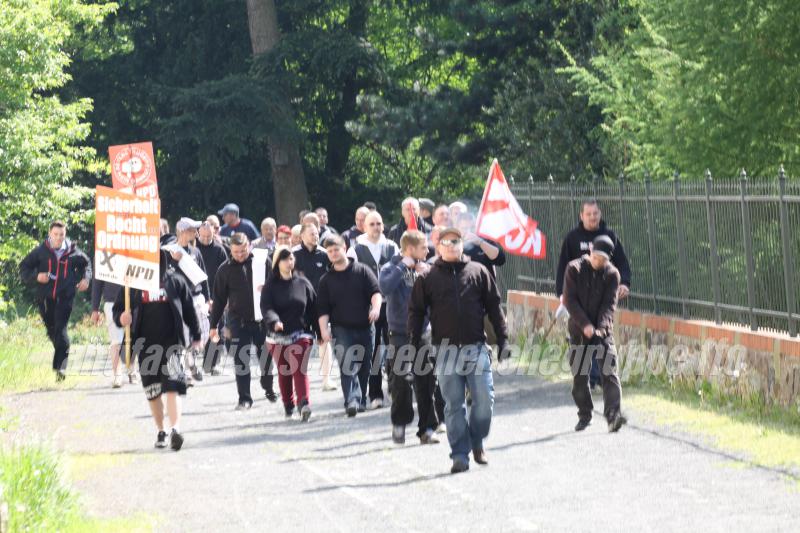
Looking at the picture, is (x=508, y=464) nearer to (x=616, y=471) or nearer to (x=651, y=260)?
(x=616, y=471)

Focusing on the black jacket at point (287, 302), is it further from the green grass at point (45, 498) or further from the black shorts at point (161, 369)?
the green grass at point (45, 498)

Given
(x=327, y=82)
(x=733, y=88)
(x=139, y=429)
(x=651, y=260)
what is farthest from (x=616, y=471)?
(x=327, y=82)

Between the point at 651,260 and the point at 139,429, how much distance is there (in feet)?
20.6

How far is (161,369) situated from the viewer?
14555 mm

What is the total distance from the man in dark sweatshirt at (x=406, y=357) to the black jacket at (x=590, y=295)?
1277 millimetres

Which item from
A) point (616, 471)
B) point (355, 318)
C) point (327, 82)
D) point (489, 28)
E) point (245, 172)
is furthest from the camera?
point (245, 172)

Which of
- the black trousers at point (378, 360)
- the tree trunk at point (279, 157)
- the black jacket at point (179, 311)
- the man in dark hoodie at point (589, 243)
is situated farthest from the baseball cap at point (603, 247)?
the tree trunk at point (279, 157)

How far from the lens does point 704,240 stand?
17.6m

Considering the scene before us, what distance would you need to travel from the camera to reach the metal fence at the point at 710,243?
51.2 ft

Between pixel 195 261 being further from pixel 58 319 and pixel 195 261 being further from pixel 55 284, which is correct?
pixel 58 319

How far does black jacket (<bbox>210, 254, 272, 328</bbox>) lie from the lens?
1816 centimetres

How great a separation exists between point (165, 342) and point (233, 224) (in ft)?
32.3

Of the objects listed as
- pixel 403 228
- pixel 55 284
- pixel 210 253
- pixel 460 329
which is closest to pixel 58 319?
pixel 55 284

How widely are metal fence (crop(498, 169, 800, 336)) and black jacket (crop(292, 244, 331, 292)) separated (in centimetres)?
366
